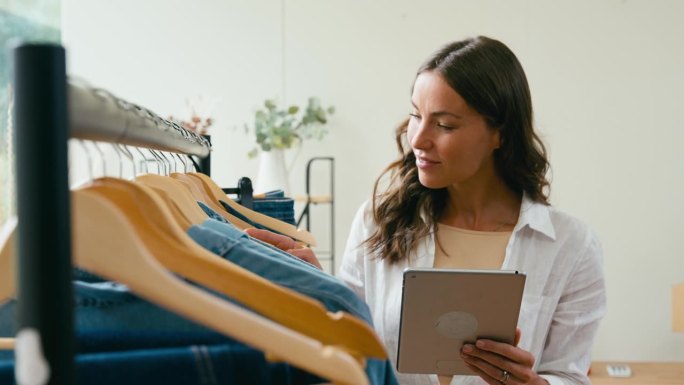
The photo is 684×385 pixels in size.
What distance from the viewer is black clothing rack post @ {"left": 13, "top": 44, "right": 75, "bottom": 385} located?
1.42ft

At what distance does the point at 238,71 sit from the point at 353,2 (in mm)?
805

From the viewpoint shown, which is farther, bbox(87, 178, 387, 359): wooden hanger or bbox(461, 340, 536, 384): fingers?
bbox(461, 340, 536, 384): fingers

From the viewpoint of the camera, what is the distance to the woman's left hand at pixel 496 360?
4.24ft

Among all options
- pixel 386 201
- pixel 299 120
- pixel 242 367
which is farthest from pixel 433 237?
pixel 299 120

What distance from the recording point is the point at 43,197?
0.44m

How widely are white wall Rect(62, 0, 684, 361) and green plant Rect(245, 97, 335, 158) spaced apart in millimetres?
115

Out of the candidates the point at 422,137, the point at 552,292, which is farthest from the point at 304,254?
the point at 552,292

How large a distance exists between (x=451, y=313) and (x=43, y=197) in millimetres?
917

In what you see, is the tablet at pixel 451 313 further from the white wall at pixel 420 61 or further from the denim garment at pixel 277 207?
the white wall at pixel 420 61

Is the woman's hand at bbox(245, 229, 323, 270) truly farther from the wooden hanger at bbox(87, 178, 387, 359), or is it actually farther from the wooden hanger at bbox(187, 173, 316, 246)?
the wooden hanger at bbox(87, 178, 387, 359)

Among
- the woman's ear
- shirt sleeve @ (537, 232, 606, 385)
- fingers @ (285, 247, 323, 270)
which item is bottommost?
shirt sleeve @ (537, 232, 606, 385)

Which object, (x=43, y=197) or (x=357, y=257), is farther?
(x=357, y=257)

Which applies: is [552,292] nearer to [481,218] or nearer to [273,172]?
[481,218]

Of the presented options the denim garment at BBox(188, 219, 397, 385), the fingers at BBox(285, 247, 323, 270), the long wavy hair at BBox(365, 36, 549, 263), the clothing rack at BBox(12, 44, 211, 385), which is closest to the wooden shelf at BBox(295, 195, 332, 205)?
the long wavy hair at BBox(365, 36, 549, 263)
